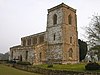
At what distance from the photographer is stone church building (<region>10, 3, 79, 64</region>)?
49188mm

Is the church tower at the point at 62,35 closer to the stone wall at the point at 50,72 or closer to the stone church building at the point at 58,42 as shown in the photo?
the stone church building at the point at 58,42

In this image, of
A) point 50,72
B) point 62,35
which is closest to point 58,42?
point 62,35

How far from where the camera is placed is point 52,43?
170 feet

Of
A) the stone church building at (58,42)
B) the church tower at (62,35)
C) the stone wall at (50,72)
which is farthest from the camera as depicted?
the stone church building at (58,42)

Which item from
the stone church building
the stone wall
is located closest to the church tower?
the stone church building

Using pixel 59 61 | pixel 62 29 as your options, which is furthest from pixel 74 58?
pixel 62 29

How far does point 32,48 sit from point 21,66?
321 inches

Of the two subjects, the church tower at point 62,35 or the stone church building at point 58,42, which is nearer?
the church tower at point 62,35

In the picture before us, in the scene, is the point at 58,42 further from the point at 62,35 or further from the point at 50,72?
the point at 50,72

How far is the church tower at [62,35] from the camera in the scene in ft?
161

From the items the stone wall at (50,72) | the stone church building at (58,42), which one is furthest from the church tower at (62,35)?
the stone wall at (50,72)

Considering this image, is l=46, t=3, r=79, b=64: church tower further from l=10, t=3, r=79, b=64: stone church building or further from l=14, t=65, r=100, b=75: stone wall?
l=14, t=65, r=100, b=75: stone wall

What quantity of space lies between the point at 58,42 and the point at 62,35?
2.09 meters

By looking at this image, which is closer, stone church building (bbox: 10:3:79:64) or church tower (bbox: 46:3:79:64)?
church tower (bbox: 46:3:79:64)
